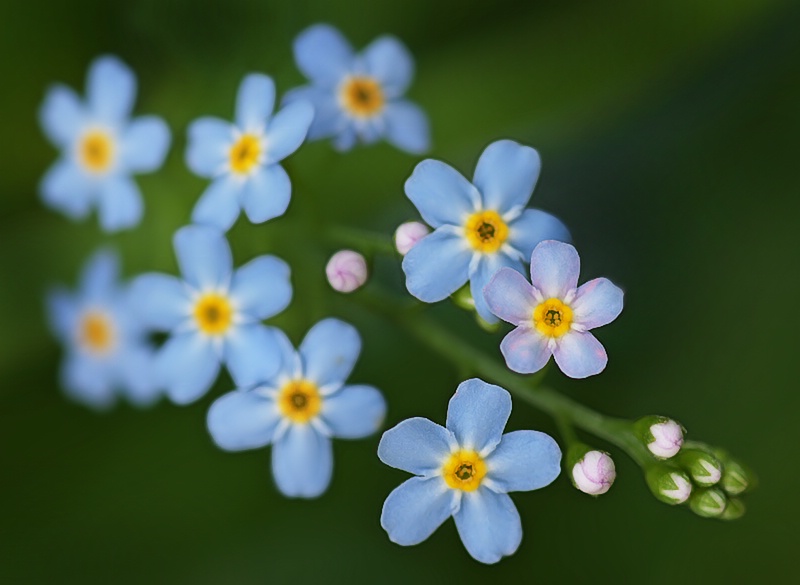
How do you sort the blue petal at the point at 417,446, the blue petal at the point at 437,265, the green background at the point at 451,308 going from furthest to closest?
the green background at the point at 451,308 → the blue petal at the point at 437,265 → the blue petal at the point at 417,446

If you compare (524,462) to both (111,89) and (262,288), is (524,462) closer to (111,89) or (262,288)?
(262,288)

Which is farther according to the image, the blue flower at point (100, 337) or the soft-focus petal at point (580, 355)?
the blue flower at point (100, 337)

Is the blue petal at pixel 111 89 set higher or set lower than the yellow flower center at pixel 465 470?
higher

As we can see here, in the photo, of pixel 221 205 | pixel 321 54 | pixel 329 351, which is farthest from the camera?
pixel 321 54

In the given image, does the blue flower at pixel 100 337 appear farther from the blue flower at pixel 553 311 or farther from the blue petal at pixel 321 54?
the blue flower at pixel 553 311

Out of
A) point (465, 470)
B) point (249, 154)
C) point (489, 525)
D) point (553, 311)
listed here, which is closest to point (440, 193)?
point (553, 311)

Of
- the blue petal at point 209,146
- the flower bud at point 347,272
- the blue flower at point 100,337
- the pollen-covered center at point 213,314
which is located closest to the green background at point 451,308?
the blue flower at point 100,337
